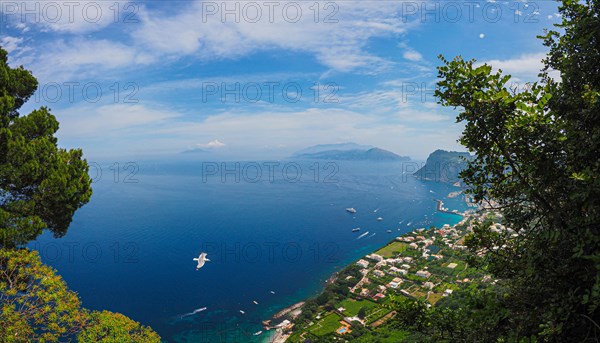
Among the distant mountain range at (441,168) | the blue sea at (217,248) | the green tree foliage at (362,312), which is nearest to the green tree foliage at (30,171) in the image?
the blue sea at (217,248)

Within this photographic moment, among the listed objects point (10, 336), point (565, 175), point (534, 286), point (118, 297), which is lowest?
point (118, 297)

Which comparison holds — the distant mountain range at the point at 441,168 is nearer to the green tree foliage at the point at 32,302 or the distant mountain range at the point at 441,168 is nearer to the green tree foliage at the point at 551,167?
the green tree foliage at the point at 551,167

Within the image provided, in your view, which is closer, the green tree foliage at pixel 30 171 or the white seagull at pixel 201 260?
the green tree foliage at pixel 30 171

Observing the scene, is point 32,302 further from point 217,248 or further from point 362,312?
point 217,248

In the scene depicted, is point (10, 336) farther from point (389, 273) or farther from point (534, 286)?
point (389, 273)

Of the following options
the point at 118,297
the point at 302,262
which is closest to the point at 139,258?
the point at 118,297
